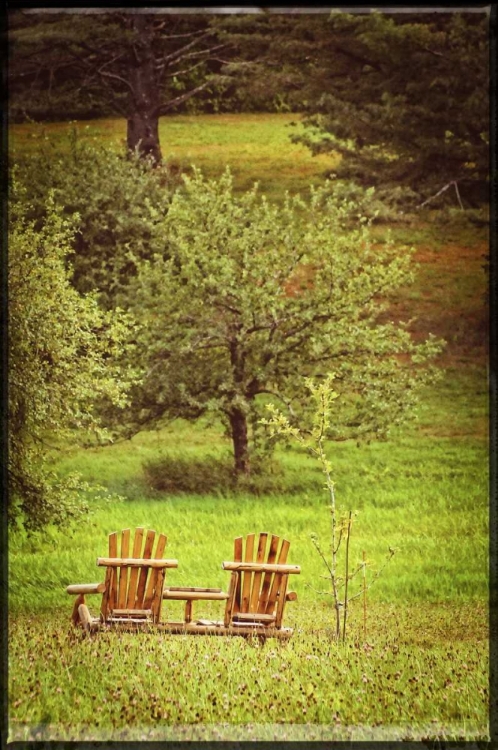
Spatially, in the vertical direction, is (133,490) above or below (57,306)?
below

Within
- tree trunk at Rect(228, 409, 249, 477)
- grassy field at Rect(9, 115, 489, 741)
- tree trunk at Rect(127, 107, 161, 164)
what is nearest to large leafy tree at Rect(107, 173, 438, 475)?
tree trunk at Rect(228, 409, 249, 477)

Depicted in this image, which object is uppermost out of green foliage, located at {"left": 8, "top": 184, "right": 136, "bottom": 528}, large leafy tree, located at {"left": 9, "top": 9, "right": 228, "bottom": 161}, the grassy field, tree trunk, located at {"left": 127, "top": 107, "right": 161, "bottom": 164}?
large leafy tree, located at {"left": 9, "top": 9, "right": 228, "bottom": 161}

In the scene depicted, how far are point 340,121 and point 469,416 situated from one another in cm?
294

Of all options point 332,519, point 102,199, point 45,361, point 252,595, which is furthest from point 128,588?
point 102,199

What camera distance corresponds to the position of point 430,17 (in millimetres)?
9578

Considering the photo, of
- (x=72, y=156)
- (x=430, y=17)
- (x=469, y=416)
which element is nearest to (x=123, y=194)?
(x=72, y=156)

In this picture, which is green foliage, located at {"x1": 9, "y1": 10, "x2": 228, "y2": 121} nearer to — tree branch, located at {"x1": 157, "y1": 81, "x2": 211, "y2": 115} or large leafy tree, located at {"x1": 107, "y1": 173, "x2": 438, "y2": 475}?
tree branch, located at {"x1": 157, "y1": 81, "x2": 211, "y2": 115}

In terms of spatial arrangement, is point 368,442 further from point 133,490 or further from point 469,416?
point 133,490

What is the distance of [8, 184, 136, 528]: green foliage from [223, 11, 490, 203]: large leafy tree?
251 centimetres

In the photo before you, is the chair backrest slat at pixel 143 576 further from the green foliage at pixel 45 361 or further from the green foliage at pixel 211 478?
the green foliage at pixel 211 478

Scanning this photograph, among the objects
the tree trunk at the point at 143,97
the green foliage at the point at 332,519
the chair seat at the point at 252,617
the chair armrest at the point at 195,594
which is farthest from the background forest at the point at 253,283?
the chair seat at the point at 252,617

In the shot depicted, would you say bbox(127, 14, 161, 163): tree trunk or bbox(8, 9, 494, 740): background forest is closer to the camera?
bbox(8, 9, 494, 740): background forest

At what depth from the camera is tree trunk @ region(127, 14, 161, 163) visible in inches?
382

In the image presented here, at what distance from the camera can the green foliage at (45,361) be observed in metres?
8.73
